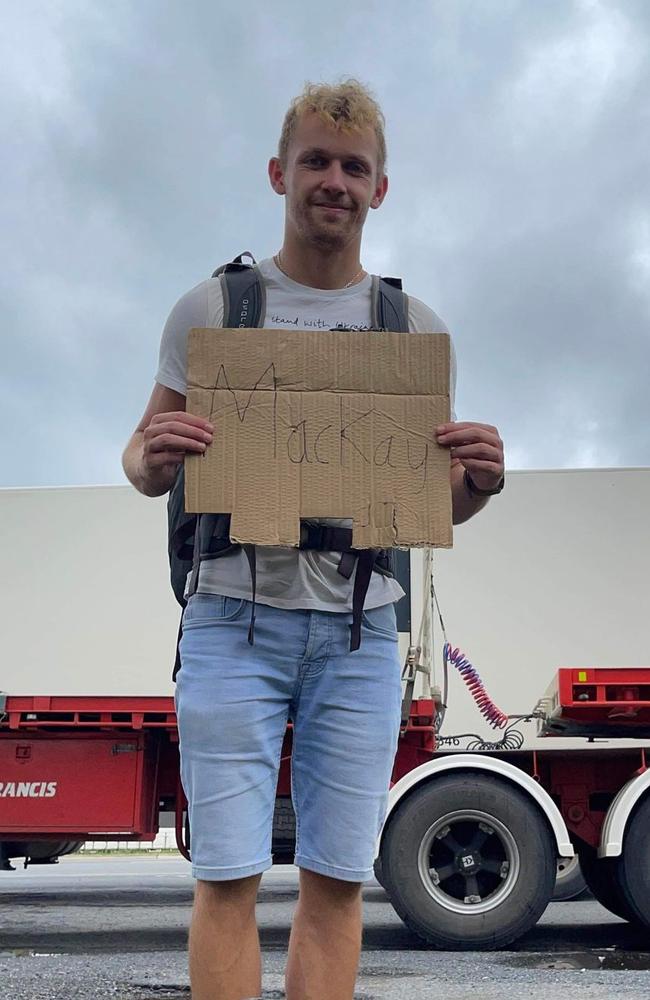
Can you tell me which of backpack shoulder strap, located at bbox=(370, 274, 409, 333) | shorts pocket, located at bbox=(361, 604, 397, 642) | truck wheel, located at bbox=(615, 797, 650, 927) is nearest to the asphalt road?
truck wheel, located at bbox=(615, 797, 650, 927)

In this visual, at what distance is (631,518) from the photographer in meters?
8.84

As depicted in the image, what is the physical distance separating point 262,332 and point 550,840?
4227mm

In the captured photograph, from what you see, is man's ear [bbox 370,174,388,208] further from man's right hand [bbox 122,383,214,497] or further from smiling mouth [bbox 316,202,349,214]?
man's right hand [bbox 122,383,214,497]

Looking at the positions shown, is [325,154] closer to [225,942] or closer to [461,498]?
[461,498]

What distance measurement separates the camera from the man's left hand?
1.93 m

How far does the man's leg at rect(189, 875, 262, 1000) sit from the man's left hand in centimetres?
88

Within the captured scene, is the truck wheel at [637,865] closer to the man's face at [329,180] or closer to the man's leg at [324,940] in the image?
the man's leg at [324,940]

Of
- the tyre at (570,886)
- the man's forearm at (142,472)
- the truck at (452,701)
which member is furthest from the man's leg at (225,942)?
the tyre at (570,886)

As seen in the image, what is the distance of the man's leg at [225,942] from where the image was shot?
173 centimetres

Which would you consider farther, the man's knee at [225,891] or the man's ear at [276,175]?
the man's ear at [276,175]

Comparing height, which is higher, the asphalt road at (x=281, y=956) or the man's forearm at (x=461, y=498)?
the man's forearm at (x=461, y=498)

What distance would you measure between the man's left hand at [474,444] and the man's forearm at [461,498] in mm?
161

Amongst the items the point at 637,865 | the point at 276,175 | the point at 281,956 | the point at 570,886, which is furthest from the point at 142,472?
the point at 570,886

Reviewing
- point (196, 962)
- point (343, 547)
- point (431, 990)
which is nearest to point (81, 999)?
point (431, 990)
